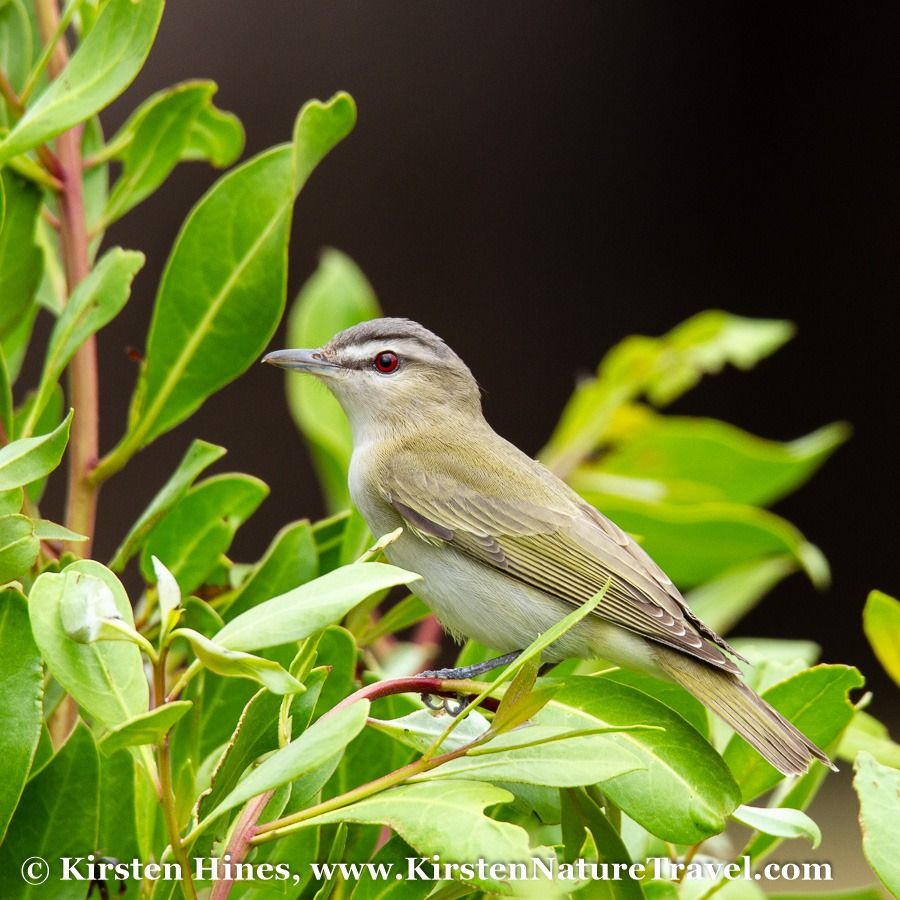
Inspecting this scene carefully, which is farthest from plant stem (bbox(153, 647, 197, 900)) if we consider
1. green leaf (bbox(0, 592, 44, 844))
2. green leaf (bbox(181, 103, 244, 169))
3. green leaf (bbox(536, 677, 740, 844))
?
green leaf (bbox(181, 103, 244, 169))

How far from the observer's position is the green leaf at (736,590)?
3.14 m

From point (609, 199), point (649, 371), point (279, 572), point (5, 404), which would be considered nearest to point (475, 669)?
point (279, 572)

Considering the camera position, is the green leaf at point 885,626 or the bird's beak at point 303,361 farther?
the bird's beak at point 303,361

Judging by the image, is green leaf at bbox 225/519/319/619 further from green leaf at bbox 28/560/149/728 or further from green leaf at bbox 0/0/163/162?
green leaf at bbox 0/0/163/162

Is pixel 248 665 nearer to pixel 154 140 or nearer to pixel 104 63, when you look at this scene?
pixel 104 63

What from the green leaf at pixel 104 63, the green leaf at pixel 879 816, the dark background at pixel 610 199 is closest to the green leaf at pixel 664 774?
the green leaf at pixel 879 816

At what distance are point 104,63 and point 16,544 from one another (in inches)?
32.0

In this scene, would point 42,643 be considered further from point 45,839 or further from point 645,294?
point 645,294

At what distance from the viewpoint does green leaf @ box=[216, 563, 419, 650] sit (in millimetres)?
1370

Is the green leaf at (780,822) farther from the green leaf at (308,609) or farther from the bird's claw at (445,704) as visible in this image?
the green leaf at (308,609)

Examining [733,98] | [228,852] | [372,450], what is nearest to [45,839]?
[228,852]

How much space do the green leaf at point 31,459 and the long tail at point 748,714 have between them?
3.82 ft

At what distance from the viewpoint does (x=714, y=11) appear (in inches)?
321

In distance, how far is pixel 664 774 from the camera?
5.57ft
